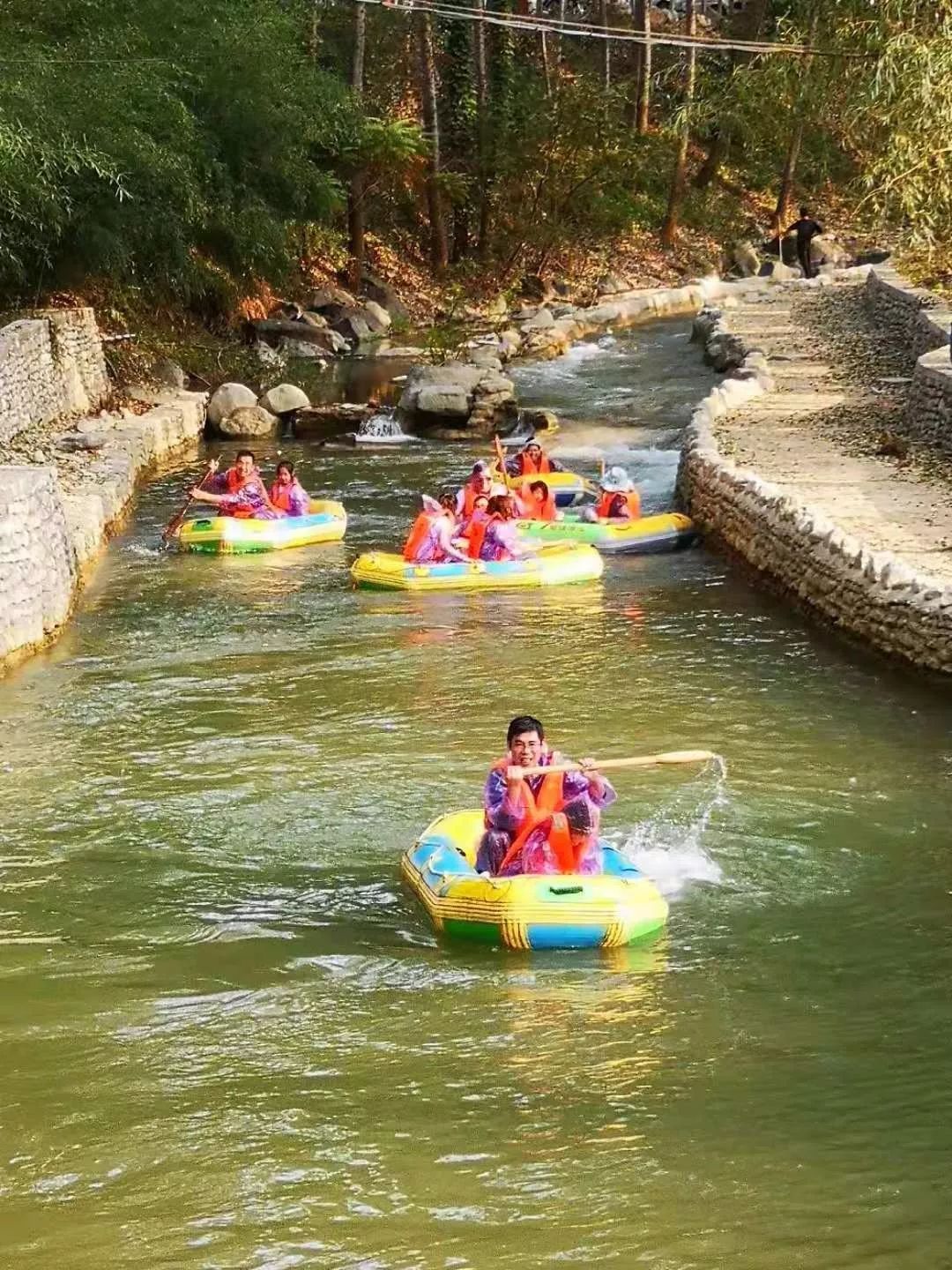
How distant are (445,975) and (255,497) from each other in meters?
10.2

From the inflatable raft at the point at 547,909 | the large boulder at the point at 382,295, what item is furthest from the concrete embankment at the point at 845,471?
the large boulder at the point at 382,295

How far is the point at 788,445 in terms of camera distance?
60.9ft

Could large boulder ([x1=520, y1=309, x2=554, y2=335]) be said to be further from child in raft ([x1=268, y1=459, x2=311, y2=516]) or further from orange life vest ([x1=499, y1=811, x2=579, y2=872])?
orange life vest ([x1=499, y1=811, x2=579, y2=872])

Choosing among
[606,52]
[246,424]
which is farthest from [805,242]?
[246,424]

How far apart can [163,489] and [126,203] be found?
16.6ft

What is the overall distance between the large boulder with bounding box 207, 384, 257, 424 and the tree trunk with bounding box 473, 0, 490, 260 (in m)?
15.0

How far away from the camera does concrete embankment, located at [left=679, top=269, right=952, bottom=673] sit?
12.4 m

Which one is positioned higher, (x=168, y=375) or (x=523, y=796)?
(x=523, y=796)

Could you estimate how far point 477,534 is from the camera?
15.6 metres

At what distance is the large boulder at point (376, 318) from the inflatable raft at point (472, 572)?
59.6ft

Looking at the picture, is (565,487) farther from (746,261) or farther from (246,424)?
(746,261)

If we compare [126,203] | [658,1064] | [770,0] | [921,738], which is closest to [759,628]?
[921,738]

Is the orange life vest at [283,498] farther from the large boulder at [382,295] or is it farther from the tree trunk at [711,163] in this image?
the tree trunk at [711,163]

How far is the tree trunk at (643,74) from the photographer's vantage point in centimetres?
3925
